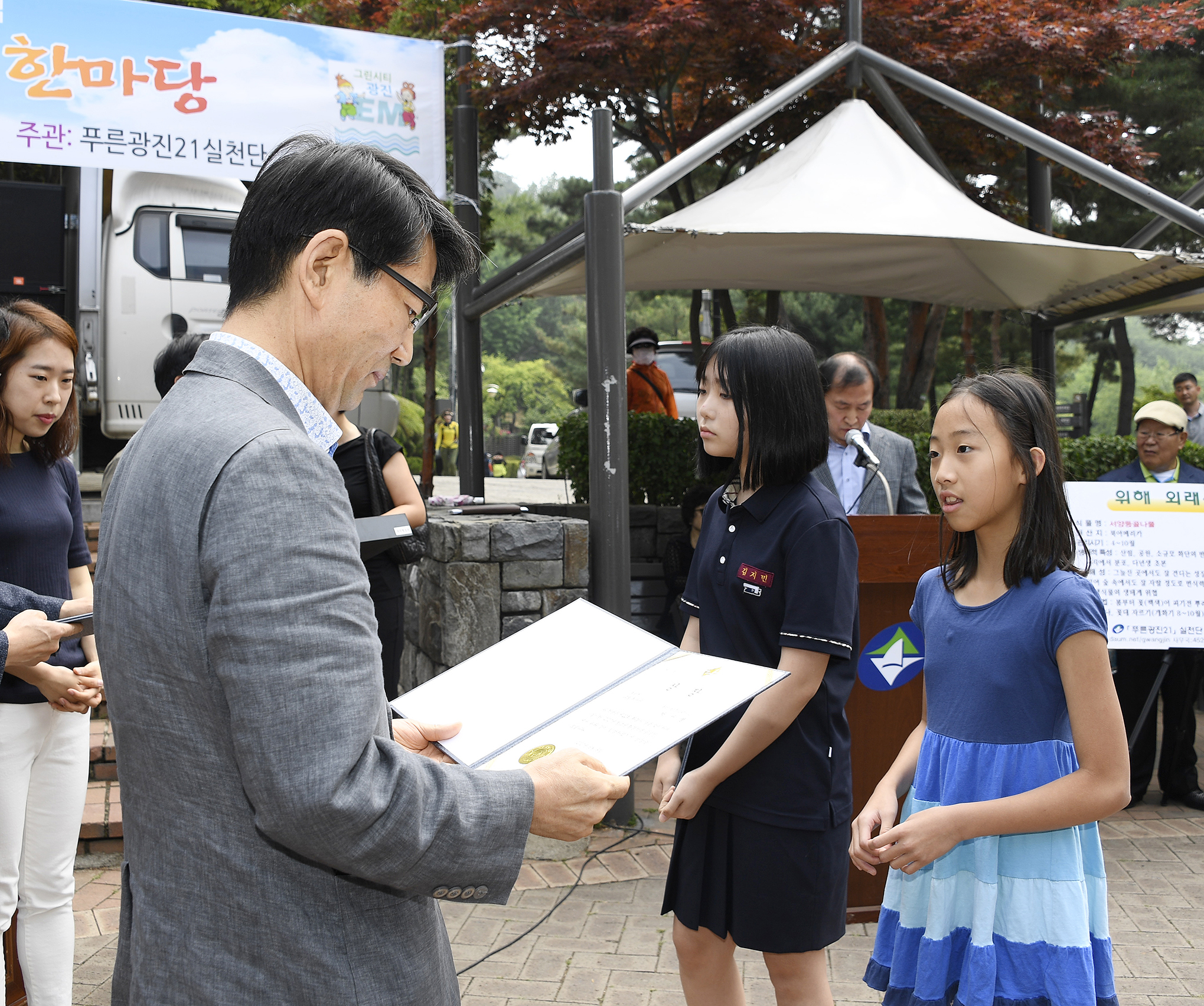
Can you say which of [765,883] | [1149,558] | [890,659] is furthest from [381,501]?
[1149,558]

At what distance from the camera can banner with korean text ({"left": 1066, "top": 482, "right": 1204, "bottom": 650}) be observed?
4445 mm

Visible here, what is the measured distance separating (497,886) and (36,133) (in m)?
5.42

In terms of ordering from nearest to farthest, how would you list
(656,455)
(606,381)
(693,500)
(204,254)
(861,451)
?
(861,451), (606,381), (693,500), (656,455), (204,254)

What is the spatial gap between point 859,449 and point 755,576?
2.48 meters

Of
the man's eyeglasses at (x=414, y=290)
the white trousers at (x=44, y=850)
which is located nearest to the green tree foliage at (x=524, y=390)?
the white trousers at (x=44, y=850)

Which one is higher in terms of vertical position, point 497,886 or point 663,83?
point 663,83

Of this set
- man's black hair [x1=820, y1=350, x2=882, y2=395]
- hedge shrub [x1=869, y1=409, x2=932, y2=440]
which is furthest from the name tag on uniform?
hedge shrub [x1=869, y1=409, x2=932, y2=440]

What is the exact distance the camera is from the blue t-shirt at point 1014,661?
1.84 meters

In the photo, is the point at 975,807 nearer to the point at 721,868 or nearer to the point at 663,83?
the point at 721,868

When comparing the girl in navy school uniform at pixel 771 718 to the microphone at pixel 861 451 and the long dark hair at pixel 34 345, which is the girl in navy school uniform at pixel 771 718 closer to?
the microphone at pixel 861 451

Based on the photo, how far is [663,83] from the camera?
9.59 metres

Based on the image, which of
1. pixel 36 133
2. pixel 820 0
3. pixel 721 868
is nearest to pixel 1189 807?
pixel 721 868

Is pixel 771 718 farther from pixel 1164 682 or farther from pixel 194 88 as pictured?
pixel 194 88

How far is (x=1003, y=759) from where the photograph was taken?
1.91 m
